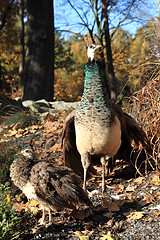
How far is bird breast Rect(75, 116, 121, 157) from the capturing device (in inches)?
124

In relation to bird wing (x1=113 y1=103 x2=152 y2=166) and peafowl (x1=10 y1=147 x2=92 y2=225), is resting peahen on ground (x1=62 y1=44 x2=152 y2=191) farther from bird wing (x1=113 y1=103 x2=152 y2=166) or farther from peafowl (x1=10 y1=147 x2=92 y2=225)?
peafowl (x1=10 y1=147 x2=92 y2=225)

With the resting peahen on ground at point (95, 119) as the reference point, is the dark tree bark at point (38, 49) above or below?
above

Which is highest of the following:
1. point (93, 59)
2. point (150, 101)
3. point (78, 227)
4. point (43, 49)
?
point (43, 49)

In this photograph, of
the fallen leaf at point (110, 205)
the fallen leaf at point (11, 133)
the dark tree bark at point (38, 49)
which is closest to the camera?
the fallen leaf at point (110, 205)

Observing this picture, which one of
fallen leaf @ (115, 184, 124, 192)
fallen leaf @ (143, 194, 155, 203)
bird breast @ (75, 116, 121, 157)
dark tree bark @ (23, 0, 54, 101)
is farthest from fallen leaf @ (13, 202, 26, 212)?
dark tree bark @ (23, 0, 54, 101)

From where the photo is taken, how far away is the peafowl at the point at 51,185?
2.53 m

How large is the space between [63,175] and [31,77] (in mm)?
6313

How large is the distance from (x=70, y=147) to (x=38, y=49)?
213 inches

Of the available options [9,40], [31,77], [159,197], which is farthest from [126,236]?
[9,40]

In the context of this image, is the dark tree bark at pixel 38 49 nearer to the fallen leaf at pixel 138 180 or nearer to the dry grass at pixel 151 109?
the dry grass at pixel 151 109

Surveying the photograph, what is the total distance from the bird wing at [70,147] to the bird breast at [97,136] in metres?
0.43

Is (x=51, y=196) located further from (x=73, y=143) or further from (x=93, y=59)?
(x=93, y=59)

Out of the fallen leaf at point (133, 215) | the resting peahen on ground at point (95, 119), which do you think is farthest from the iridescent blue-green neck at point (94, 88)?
the fallen leaf at point (133, 215)

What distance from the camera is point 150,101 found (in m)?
3.85
